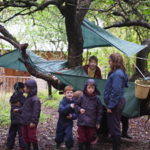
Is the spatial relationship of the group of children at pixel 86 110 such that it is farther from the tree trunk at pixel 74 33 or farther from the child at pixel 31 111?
the tree trunk at pixel 74 33

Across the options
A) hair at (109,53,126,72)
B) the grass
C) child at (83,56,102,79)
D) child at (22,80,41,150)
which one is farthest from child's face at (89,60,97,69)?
the grass

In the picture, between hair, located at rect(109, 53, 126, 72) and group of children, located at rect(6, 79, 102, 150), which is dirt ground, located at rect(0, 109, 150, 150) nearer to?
group of children, located at rect(6, 79, 102, 150)

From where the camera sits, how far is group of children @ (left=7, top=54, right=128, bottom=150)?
13.9 ft

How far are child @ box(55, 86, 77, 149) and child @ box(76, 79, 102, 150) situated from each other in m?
0.22

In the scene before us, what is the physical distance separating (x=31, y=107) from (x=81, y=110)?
28.0 inches

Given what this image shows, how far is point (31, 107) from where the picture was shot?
456 centimetres

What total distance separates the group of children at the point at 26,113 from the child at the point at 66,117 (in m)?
0.43

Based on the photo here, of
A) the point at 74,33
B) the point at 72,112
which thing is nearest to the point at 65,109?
the point at 72,112

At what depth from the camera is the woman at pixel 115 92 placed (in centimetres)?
415

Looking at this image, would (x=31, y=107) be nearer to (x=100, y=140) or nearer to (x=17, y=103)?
(x=17, y=103)

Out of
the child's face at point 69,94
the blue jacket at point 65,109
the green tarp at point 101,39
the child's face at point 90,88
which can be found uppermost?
the green tarp at point 101,39

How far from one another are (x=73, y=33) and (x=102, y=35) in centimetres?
49

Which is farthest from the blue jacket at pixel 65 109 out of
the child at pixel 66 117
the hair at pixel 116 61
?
the hair at pixel 116 61

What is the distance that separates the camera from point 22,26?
14961mm
